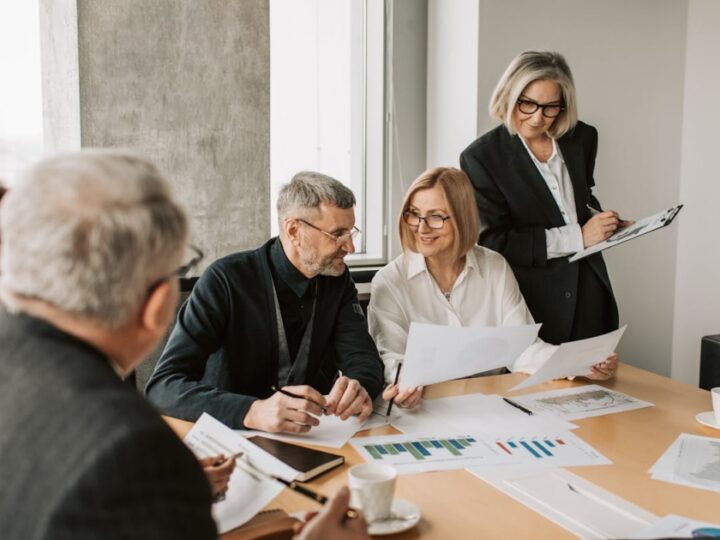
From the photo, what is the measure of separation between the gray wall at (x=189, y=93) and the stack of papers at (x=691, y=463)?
6.28ft

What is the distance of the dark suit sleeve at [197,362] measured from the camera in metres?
1.62

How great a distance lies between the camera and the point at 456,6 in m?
3.20

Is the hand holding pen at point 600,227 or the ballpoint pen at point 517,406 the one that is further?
the hand holding pen at point 600,227

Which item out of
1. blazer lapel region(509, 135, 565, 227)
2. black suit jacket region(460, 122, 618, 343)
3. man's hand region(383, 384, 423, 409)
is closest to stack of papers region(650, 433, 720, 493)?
man's hand region(383, 384, 423, 409)

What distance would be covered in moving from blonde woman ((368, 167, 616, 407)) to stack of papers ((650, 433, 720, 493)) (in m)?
0.71

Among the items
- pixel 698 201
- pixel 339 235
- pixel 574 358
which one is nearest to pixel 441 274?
pixel 339 235

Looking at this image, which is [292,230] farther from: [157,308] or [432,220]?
[157,308]

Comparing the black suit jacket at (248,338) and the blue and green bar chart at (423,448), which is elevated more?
the black suit jacket at (248,338)

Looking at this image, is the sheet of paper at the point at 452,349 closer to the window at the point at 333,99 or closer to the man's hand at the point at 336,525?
the man's hand at the point at 336,525

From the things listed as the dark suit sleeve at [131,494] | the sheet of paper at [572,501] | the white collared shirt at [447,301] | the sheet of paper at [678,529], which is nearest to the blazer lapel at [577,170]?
the white collared shirt at [447,301]

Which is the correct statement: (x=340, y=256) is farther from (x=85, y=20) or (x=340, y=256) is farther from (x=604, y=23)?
(x=604, y=23)

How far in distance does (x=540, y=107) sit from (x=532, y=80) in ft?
0.33

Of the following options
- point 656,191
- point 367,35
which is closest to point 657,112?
point 656,191

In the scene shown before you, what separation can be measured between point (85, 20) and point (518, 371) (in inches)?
77.0
